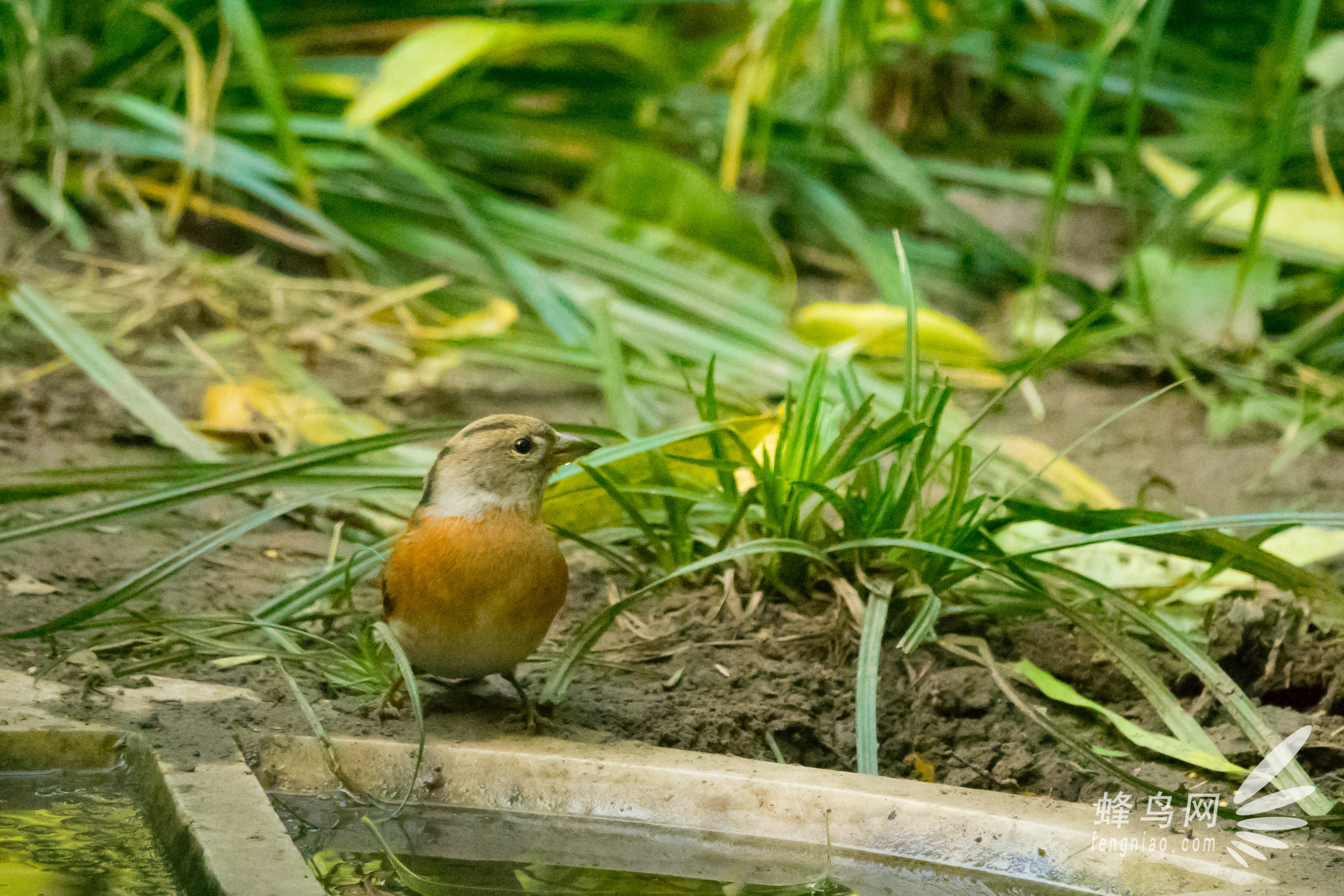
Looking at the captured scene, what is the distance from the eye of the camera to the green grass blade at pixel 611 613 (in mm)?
2121

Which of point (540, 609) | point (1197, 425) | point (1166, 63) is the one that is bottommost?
point (1197, 425)

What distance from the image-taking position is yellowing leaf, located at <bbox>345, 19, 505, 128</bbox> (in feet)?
13.6

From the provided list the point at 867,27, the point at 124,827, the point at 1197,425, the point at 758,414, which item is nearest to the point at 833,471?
the point at 758,414

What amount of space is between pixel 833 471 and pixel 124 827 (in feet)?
4.58

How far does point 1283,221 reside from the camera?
4324 millimetres

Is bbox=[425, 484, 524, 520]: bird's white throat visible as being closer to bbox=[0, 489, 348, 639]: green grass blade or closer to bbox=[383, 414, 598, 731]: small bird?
bbox=[383, 414, 598, 731]: small bird

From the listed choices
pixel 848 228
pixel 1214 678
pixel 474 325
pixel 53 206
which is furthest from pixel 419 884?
pixel 848 228

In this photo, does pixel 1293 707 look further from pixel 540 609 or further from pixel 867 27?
pixel 867 27

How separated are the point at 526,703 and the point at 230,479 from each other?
78 centimetres

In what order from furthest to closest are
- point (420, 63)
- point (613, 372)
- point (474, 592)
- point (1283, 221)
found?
point (1283, 221)
point (420, 63)
point (613, 372)
point (474, 592)

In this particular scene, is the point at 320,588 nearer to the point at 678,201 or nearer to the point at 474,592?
the point at 474,592

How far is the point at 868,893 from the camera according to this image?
5.34 ft

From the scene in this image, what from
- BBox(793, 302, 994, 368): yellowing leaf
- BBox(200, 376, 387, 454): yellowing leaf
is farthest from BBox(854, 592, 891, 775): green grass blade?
BBox(793, 302, 994, 368): yellowing leaf

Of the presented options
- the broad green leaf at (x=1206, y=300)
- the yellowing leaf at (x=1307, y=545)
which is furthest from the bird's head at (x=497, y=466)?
the broad green leaf at (x=1206, y=300)
